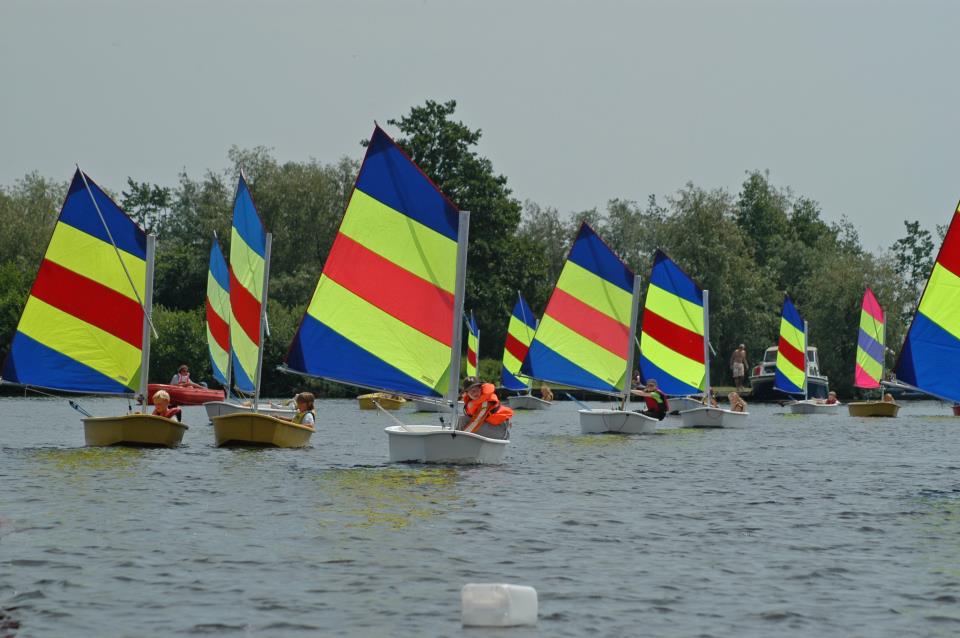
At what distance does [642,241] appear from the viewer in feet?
388

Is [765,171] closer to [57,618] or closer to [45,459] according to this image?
[45,459]

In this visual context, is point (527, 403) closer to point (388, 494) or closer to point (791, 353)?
point (791, 353)

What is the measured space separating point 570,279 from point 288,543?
1045 inches

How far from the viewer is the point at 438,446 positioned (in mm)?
26391

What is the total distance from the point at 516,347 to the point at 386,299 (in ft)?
184

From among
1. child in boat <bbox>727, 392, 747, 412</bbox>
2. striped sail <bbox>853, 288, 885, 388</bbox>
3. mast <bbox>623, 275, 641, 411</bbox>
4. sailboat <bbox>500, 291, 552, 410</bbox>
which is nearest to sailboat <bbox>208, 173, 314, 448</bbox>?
mast <bbox>623, 275, 641, 411</bbox>

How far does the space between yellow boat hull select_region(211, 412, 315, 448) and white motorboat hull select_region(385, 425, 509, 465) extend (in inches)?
134

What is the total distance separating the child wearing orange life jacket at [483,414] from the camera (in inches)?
1075

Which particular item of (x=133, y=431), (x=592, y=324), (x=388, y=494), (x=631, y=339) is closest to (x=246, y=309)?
(x=133, y=431)

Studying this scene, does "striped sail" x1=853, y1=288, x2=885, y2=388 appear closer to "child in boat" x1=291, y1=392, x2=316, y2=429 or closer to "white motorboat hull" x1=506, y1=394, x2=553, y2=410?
"white motorboat hull" x1=506, y1=394, x2=553, y2=410

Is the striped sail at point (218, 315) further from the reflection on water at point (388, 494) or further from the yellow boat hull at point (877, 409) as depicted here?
the yellow boat hull at point (877, 409)

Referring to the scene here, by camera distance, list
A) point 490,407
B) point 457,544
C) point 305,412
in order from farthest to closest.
A: point 305,412 < point 490,407 < point 457,544

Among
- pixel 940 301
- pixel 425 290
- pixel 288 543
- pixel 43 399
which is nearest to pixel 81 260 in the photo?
pixel 425 290

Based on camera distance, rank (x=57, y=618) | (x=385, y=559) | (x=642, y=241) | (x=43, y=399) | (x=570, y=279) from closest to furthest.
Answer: (x=57, y=618) → (x=385, y=559) → (x=570, y=279) → (x=43, y=399) → (x=642, y=241)
